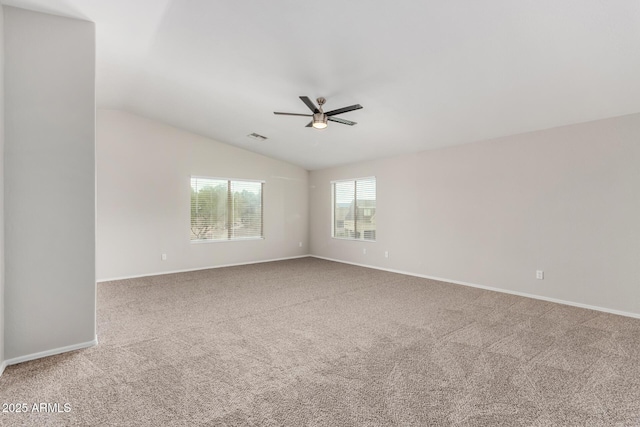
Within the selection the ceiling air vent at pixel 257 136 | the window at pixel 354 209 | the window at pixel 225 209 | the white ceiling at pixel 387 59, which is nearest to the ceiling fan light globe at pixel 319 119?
the white ceiling at pixel 387 59

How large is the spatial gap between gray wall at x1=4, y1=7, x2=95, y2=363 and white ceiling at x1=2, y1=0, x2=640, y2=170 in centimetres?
31

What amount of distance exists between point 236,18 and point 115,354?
312cm

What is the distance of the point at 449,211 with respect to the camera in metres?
5.46

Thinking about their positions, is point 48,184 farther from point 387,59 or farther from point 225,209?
point 225,209

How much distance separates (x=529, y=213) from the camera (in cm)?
452

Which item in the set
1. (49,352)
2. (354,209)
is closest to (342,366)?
(49,352)

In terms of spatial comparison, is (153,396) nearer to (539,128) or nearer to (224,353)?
(224,353)

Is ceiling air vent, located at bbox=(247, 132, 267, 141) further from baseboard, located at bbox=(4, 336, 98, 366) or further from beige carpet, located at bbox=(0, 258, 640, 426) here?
baseboard, located at bbox=(4, 336, 98, 366)

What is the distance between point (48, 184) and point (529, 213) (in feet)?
18.5

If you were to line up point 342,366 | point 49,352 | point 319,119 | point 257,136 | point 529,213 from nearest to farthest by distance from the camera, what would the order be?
point 342,366
point 49,352
point 319,119
point 529,213
point 257,136

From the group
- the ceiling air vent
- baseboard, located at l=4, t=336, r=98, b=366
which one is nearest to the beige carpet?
baseboard, located at l=4, t=336, r=98, b=366

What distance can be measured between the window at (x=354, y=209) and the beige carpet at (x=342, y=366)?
285cm

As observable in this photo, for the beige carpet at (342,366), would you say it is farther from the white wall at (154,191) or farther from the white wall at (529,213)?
the white wall at (154,191)

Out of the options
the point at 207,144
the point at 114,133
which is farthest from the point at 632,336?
the point at 114,133
